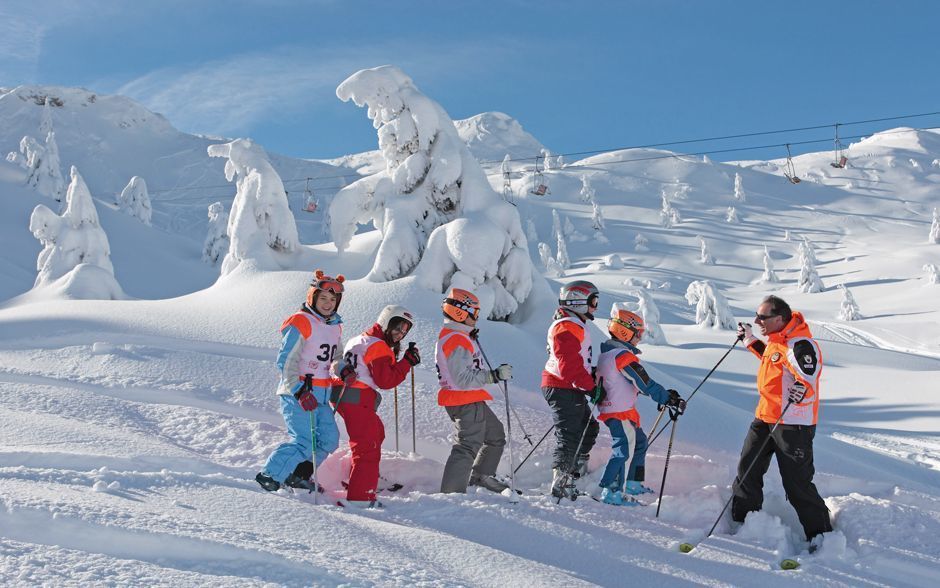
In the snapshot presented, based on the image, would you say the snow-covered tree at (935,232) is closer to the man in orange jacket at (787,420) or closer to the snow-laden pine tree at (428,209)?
the snow-laden pine tree at (428,209)

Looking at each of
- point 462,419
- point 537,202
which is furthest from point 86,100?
point 462,419

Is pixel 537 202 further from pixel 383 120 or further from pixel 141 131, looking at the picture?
pixel 383 120

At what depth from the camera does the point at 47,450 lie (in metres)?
5.51

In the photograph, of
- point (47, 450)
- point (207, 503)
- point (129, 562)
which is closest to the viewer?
point (129, 562)

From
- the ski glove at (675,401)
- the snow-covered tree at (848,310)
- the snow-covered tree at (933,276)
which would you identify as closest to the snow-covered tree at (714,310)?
the snow-covered tree at (848,310)

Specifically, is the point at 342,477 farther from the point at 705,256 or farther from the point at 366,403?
the point at 705,256

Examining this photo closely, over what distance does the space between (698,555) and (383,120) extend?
11.2 meters

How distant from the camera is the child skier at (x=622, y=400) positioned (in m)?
5.98

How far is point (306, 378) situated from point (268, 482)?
822 millimetres

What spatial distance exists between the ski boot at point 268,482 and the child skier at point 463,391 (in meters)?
1.31

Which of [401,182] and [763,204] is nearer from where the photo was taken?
[401,182]

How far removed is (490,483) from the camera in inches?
238

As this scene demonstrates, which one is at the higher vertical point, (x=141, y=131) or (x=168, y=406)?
(x=141, y=131)

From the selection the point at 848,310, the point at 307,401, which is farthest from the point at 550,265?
the point at 307,401
